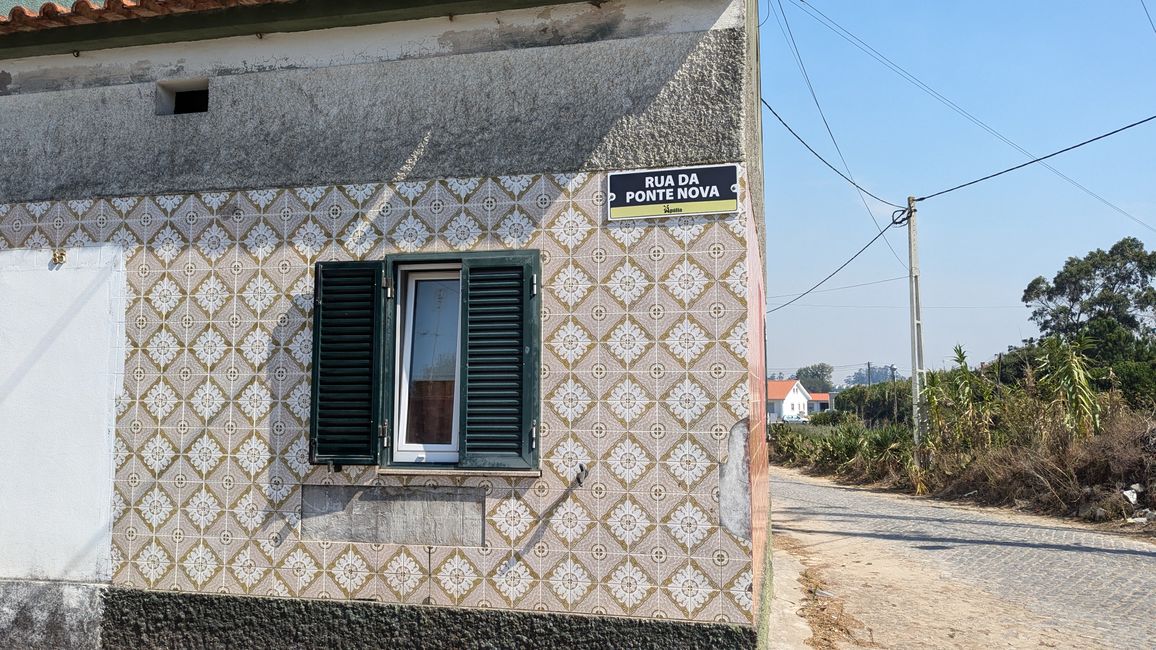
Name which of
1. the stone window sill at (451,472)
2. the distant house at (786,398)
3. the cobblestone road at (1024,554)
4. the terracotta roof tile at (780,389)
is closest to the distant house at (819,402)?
the distant house at (786,398)

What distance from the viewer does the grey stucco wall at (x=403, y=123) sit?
5238 millimetres

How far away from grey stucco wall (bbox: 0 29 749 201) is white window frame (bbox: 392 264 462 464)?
0.63m

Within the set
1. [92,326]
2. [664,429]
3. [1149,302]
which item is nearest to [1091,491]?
[664,429]

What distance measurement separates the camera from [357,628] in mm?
Answer: 5242

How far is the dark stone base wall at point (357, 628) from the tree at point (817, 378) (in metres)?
161

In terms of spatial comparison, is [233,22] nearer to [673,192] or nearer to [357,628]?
[673,192]

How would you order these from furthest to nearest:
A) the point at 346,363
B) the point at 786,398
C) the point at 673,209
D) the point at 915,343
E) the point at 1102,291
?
the point at 786,398
the point at 1102,291
the point at 915,343
the point at 346,363
the point at 673,209

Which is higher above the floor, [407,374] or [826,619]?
[407,374]

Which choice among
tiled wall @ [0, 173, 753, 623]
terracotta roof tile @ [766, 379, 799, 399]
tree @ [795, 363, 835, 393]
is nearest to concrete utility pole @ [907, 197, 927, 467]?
tiled wall @ [0, 173, 753, 623]

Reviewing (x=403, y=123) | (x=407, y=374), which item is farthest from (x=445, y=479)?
(x=403, y=123)

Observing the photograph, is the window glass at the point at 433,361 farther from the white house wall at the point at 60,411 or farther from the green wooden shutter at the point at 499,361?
the white house wall at the point at 60,411

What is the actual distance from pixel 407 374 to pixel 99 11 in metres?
3.11

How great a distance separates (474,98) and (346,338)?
173 cm

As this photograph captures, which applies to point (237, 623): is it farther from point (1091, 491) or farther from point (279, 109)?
point (1091, 491)
